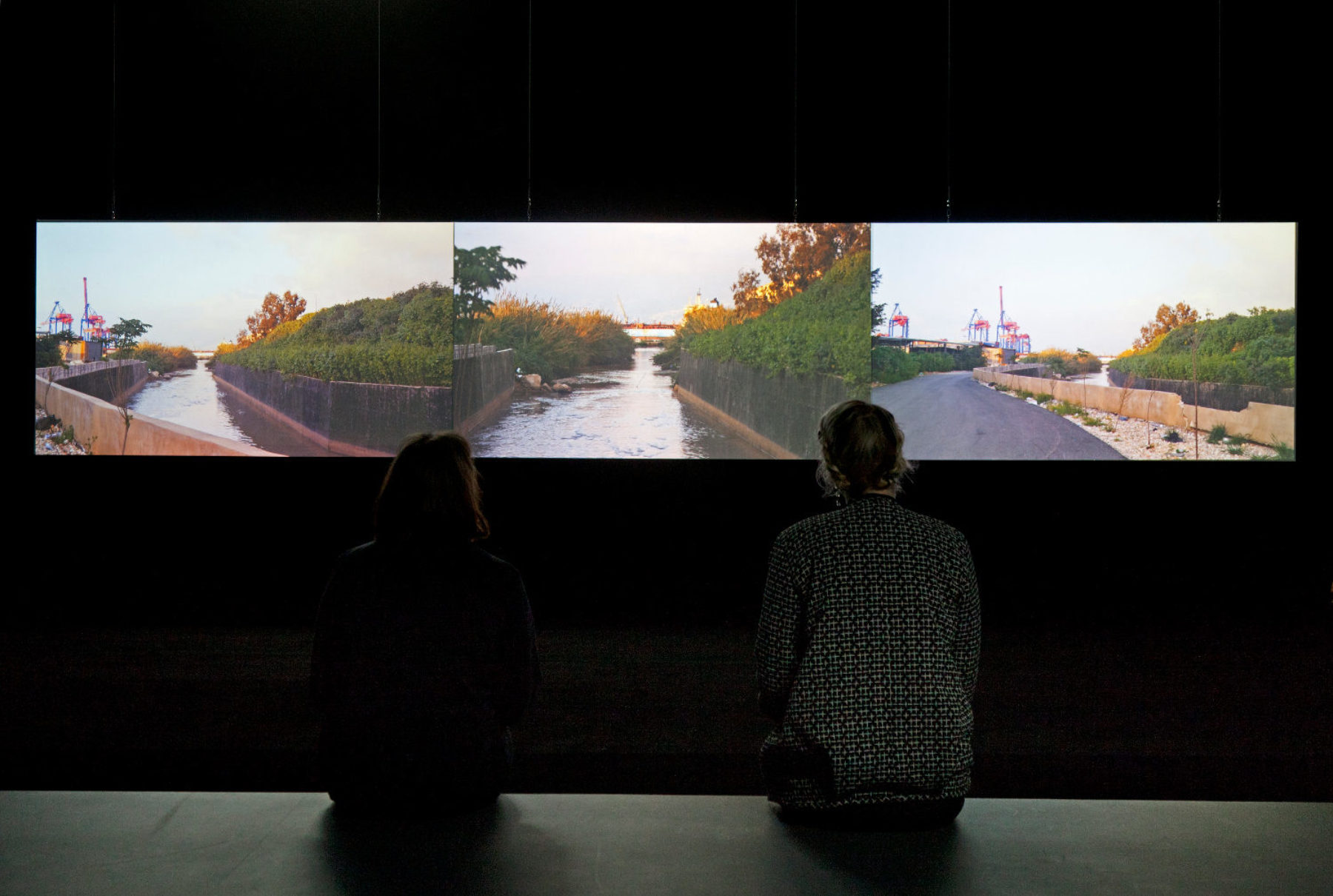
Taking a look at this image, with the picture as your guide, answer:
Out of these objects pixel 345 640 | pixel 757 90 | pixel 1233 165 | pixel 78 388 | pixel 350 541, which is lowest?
pixel 350 541

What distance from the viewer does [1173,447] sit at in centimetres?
577

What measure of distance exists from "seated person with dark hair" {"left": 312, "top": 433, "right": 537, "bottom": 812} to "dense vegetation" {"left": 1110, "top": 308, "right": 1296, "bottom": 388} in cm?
469

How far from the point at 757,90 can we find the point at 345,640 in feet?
14.5

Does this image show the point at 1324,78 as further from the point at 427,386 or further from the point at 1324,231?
the point at 427,386

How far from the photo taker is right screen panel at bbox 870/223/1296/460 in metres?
5.77

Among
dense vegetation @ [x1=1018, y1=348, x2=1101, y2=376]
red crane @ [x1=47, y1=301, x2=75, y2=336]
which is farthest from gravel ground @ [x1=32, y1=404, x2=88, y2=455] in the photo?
dense vegetation @ [x1=1018, y1=348, x2=1101, y2=376]

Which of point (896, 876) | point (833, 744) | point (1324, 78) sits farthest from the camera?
point (1324, 78)

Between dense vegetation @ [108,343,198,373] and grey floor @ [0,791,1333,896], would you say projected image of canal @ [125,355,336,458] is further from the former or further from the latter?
grey floor @ [0,791,1333,896]

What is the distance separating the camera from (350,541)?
19.4 feet

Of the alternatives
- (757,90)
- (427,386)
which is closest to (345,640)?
(427,386)

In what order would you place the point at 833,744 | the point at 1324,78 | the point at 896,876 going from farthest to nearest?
the point at 1324,78
the point at 833,744
the point at 896,876

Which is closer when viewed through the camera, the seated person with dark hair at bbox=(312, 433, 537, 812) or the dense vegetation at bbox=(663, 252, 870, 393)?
the seated person with dark hair at bbox=(312, 433, 537, 812)

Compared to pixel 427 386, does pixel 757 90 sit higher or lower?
higher

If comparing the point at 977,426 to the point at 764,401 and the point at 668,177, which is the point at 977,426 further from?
the point at 668,177
